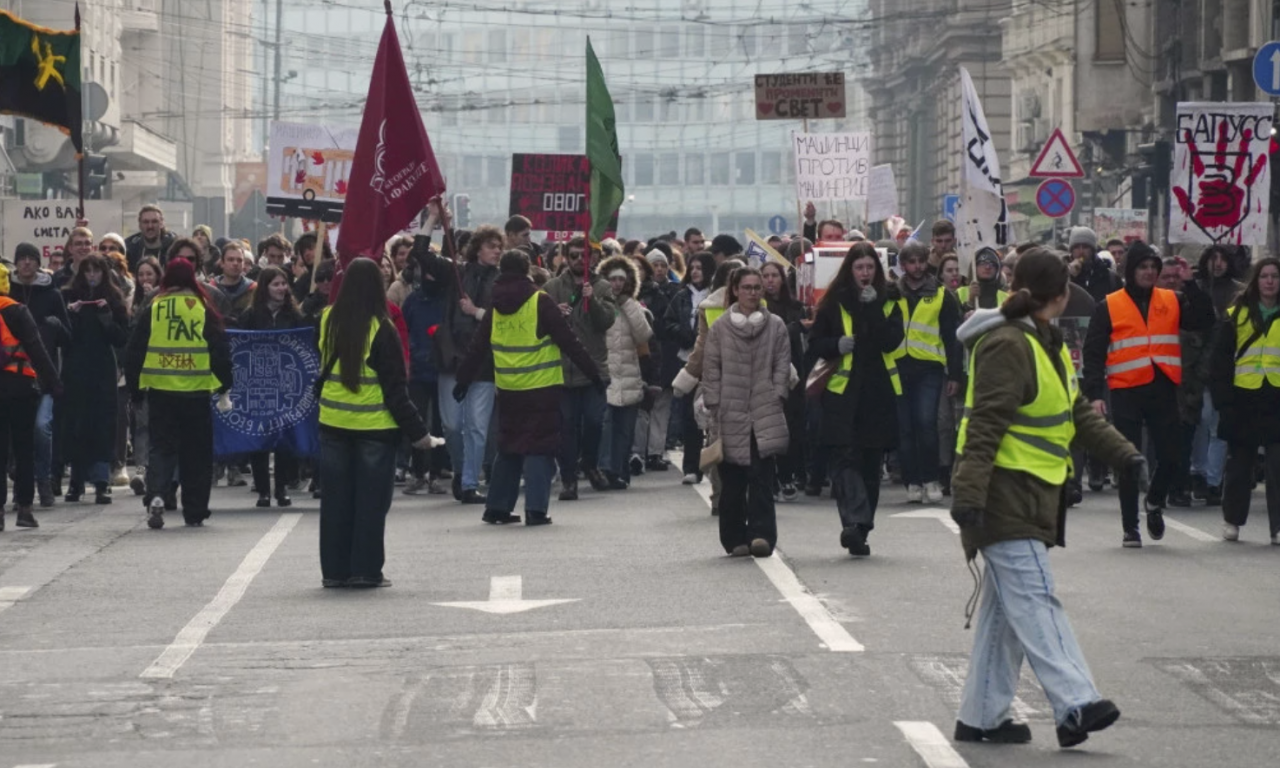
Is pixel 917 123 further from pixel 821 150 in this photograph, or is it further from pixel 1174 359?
pixel 1174 359

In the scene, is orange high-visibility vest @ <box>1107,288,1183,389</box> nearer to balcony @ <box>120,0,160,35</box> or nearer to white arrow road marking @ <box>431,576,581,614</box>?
white arrow road marking @ <box>431,576,581,614</box>

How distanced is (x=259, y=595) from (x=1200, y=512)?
7705 mm

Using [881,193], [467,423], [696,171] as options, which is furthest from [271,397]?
[696,171]

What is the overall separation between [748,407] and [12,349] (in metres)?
5.72

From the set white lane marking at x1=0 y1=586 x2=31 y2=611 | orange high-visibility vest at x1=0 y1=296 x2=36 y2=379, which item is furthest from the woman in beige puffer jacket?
orange high-visibility vest at x1=0 y1=296 x2=36 y2=379

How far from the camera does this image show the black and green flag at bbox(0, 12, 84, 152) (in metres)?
23.6

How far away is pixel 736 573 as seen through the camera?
14461mm

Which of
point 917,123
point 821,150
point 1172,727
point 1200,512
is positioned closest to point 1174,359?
point 1200,512

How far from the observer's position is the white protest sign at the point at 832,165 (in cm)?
3089

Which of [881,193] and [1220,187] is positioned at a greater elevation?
[881,193]

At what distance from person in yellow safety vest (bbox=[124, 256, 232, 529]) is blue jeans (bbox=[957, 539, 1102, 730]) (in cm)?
963

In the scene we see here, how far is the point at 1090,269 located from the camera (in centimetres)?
2197

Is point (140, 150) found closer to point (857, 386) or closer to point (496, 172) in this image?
point (857, 386)

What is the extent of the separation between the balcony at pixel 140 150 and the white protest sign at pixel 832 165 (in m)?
38.7
